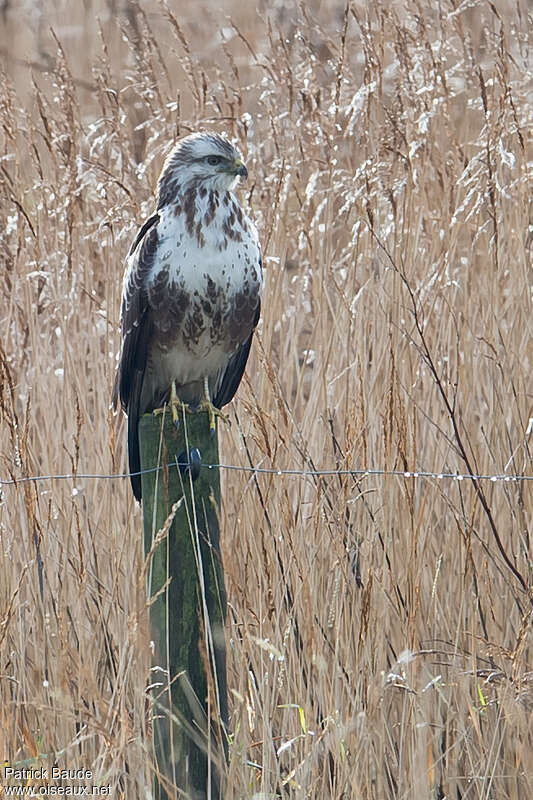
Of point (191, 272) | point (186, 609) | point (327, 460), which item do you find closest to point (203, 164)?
point (191, 272)

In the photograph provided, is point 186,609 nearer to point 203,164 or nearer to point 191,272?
point 191,272

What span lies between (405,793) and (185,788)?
1.43ft

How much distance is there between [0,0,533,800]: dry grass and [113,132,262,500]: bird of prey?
0.29 ft

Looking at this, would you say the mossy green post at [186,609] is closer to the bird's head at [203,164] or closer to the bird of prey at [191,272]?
the bird of prey at [191,272]

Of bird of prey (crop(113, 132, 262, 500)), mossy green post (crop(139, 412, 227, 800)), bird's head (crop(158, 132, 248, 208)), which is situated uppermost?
bird's head (crop(158, 132, 248, 208))

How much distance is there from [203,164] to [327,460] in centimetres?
85

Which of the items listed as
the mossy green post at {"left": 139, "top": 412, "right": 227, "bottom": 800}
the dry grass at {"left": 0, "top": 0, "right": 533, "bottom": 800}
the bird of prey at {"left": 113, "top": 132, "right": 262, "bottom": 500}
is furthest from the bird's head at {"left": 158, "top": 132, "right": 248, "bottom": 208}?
the mossy green post at {"left": 139, "top": 412, "right": 227, "bottom": 800}

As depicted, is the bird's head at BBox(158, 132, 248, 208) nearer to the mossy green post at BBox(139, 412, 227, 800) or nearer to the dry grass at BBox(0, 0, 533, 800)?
the dry grass at BBox(0, 0, 533, 800)

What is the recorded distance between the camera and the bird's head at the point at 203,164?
298 centimetres

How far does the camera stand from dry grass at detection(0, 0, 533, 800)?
89.4 inches

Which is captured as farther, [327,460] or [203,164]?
[203,164]

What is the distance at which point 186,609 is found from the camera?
202cm

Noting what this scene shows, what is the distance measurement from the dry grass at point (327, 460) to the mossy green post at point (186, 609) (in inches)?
2.7

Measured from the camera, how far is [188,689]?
2.03 m
